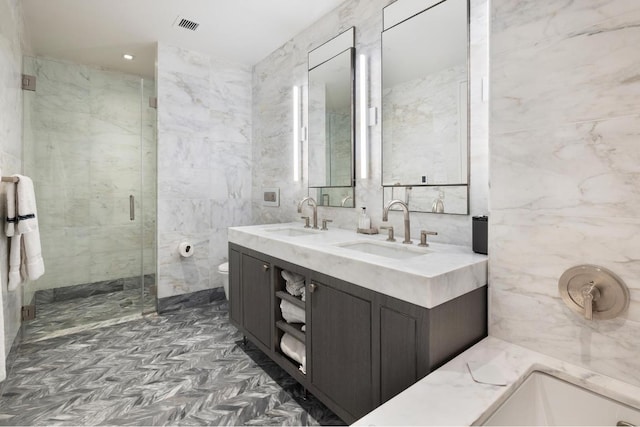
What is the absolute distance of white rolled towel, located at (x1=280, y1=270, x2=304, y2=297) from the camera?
70.0 inches

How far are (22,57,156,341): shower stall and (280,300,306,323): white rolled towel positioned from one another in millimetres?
1856

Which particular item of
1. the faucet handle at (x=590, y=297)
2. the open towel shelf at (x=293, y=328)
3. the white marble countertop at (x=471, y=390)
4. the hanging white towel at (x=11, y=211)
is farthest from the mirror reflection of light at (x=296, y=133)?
the faucet handle at (x=590, y=297)

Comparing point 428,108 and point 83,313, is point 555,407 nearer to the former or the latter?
point 428,108

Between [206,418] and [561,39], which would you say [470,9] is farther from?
[206,418]

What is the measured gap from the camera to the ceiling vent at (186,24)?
2.62 meters

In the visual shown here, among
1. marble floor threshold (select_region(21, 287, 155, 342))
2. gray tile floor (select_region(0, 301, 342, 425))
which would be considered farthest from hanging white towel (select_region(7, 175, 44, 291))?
marble floor threshold (select_region(21, 287, 155, 342))

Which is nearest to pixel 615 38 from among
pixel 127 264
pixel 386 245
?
pixel 386 245

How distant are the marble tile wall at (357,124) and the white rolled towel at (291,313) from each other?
793mm

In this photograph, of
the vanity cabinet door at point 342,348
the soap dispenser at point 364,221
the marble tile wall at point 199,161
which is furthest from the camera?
the marble tile wall at point 199,161

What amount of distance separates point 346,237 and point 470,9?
1389 mm

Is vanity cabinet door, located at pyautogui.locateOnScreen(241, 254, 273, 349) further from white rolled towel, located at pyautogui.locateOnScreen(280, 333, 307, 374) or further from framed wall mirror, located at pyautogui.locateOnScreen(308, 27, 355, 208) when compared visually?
framed wall mirror, located at pyautogui.locateOnScreen(308, 27, 355, 208)

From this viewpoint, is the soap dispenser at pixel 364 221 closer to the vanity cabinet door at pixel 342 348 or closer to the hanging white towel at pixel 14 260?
the vanity cabinet door at pixel 342 348

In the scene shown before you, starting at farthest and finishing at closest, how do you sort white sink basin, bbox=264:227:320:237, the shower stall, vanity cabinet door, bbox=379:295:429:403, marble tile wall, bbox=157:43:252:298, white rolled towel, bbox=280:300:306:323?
marble tile wall, bbox=157:43:252:298 → the shower stall → white sink basin, bbox=264:227:320:237 → white rolled towel, bbox=280:300:306:323 → vanity cabinet door, bbox=379:295:429:403

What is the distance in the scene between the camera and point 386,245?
1.79 meters
